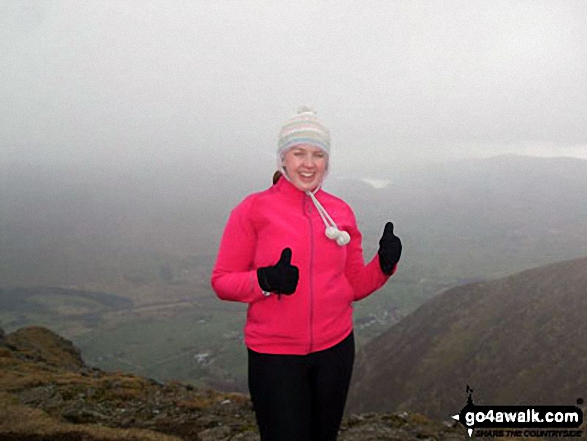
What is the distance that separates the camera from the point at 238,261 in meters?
6.11

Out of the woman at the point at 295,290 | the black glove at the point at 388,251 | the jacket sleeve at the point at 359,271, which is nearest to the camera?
the woman at the point at 295,290

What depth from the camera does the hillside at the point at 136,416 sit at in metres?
15.6

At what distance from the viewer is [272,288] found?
5.77 meters

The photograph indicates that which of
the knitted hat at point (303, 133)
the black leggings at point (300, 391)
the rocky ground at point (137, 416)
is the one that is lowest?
the rocky ground at point (137, 416)

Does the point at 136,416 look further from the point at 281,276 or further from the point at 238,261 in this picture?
the point at 281,276

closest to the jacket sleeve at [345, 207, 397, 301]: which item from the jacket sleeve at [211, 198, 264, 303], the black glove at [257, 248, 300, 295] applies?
the black glove at [257, 248, 300, 295]

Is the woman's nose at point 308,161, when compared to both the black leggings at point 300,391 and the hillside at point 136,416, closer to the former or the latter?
the black leggings at point 300,391

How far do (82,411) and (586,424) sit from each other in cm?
4705

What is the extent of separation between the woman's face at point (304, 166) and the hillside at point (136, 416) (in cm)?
1214

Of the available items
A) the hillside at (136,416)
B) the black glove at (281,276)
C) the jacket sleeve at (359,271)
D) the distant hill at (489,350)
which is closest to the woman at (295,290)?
the black glove at (281,276)

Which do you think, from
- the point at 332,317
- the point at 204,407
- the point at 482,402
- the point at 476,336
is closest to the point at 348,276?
the point at 332,317

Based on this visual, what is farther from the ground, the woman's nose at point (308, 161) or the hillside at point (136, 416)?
the woman's nose at point (308, 161)

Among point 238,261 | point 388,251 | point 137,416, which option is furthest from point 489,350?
point 238,261

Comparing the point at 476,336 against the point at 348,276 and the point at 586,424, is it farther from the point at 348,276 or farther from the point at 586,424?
the point at 348,276
